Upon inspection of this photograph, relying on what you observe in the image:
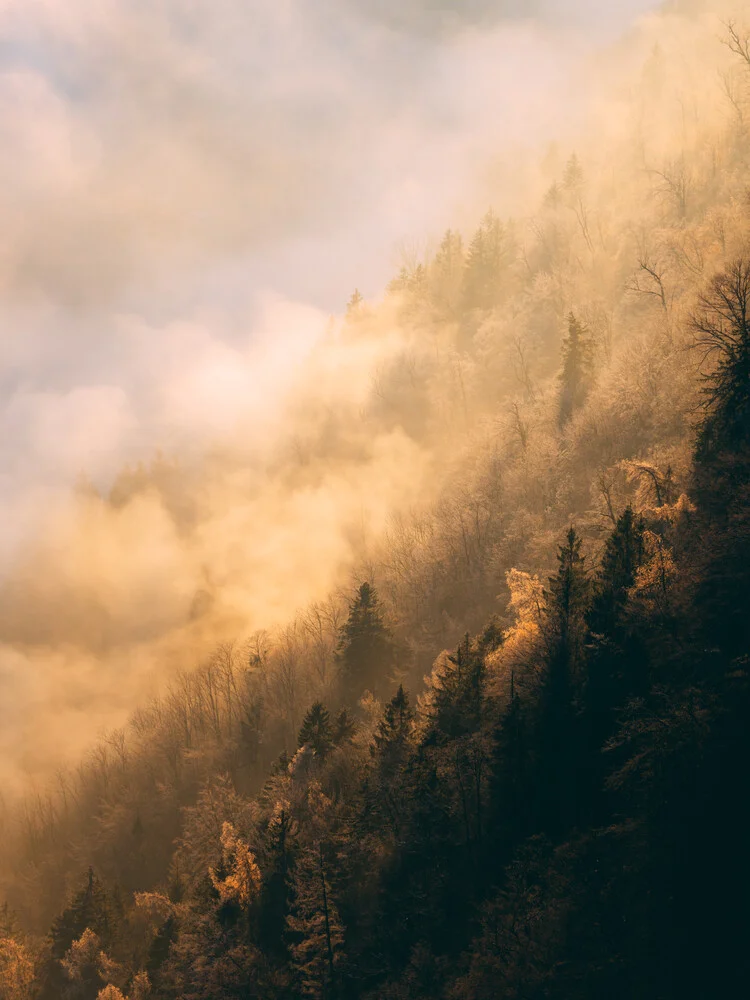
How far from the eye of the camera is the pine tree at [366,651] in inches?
2653

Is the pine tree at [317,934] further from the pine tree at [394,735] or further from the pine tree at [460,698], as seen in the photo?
the pine tree at [460,698]

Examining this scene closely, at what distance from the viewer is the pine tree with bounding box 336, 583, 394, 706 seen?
67375 mm

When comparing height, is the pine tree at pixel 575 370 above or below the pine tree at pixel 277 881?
above

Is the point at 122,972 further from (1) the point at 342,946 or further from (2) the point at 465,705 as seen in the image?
(2) the point at 465,705

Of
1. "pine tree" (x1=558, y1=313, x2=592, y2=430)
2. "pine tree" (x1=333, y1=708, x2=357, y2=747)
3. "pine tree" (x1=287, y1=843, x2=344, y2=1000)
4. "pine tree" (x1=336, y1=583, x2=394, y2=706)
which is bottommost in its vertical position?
"pine tree" (x1=287, y1=843, x2=344, y2=1000)

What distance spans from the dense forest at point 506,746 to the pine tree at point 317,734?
231mm

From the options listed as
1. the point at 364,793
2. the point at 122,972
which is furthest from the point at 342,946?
the point at 122,972

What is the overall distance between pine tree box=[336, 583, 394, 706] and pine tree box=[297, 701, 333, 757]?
44.6 ft

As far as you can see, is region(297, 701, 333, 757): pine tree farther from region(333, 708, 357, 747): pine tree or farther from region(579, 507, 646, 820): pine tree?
region(579, 507, 646, 820): pine tree

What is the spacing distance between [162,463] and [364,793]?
160 metres

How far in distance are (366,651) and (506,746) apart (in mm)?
31217

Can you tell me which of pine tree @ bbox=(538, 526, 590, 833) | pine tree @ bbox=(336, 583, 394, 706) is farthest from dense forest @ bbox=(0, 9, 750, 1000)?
pine tree @ bbox=(336, 583, 394, 706)

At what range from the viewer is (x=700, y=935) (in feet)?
81.6

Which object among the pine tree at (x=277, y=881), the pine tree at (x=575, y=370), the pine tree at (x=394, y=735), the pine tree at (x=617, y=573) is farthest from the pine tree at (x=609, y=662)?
the pine tree at (x=575, y=370)
